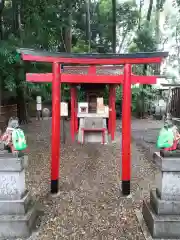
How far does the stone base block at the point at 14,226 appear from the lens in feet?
11.1

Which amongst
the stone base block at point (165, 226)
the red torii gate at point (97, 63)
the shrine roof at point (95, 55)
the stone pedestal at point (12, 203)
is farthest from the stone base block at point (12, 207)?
the shrine roof at point (95, 55)

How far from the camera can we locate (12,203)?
11.2 feet

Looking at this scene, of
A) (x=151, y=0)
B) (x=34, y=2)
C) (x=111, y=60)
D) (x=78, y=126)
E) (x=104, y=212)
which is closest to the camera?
(x=104, y=212)

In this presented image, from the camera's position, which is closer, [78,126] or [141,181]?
[141,181]

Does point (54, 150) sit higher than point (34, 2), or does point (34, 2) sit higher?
point (34, 2)

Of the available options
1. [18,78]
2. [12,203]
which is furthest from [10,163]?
[18,78]

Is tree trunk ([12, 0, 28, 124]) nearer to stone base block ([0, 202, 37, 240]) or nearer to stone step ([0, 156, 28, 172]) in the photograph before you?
stone step ([0, 156, 28, 172])

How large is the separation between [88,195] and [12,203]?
185 cm

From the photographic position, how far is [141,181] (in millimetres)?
5652

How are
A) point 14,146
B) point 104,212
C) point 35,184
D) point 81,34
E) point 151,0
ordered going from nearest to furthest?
point 14,146 < point 104,212 < point 35,184 < point 151,0 < point 81,34

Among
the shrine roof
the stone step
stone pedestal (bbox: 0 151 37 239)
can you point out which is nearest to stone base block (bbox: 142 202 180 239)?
stone pedestal (bbox: 0 151 37 239)

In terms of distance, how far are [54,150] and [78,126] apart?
19.5 ft

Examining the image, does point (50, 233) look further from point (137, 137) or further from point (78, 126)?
point (137, 137)

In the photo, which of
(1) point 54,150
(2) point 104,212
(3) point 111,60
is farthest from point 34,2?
(2) point 104,212
